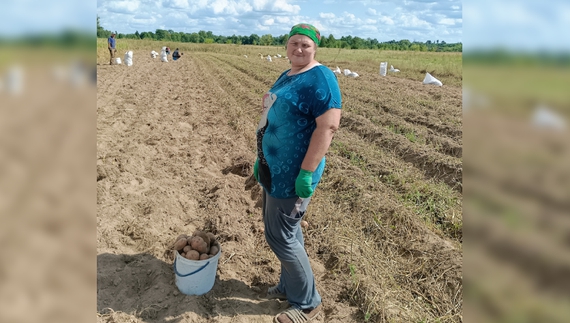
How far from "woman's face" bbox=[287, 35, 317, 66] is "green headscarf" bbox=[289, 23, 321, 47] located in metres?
0.02

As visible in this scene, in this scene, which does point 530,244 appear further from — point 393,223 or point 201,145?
point 201,145

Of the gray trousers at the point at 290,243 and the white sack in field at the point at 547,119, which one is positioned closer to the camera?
the white sack in field at the point at 547,119

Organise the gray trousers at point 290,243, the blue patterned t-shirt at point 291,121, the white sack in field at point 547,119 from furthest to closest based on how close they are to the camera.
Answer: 1. the gray trousers at point 290,243
2. the blue patterned t-shirt at point 291,121
3. the white sack in field at point 547,119

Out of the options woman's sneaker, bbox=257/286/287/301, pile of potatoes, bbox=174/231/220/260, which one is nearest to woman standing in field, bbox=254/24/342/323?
woman's sneaker, bbox=257/286/287/301

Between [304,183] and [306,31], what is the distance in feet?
3.04

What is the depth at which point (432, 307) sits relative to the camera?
9.87 feet

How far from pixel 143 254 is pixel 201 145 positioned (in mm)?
3507

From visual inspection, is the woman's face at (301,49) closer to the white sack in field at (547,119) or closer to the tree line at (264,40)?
the white sack in field at (547,119)

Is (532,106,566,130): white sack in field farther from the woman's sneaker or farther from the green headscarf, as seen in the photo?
the woman's sneaker

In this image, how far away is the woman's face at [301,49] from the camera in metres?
2.23

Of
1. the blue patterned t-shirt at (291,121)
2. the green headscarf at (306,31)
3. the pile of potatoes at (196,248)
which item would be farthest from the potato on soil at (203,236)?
the green headscarf at (306,31)

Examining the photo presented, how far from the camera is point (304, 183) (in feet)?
7.50

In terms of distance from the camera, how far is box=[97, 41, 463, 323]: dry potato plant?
2951mm

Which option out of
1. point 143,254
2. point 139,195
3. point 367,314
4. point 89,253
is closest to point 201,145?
point 139,195
